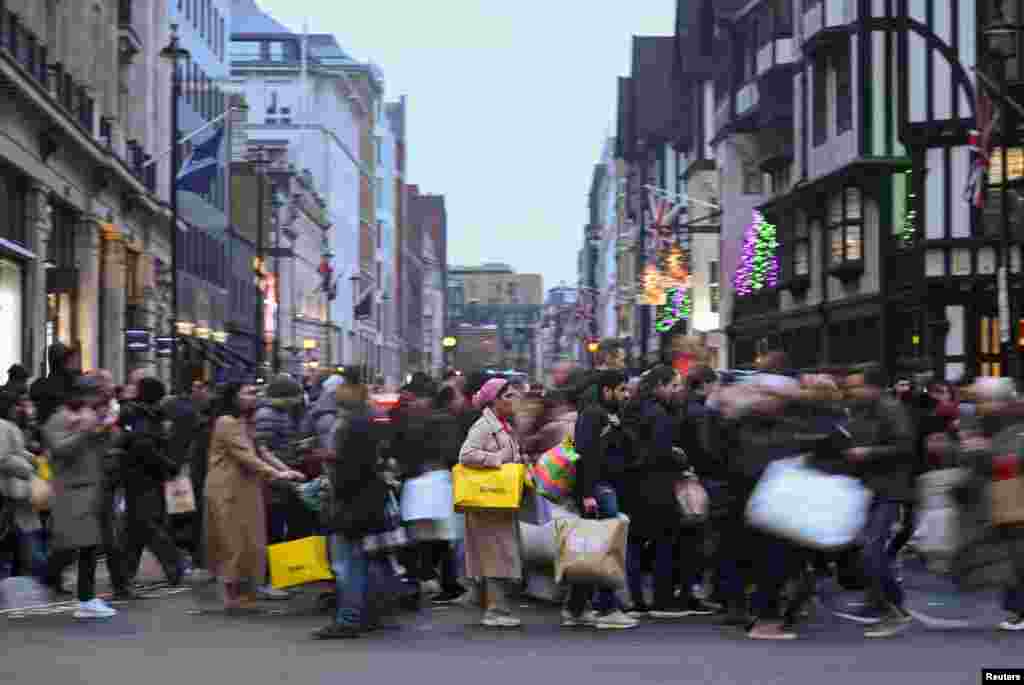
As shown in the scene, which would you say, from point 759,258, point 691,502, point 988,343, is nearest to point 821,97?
point 759,258

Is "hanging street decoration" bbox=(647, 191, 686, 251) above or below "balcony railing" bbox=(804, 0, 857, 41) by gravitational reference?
below

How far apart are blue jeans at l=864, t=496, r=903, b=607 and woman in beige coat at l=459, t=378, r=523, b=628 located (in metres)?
2.53

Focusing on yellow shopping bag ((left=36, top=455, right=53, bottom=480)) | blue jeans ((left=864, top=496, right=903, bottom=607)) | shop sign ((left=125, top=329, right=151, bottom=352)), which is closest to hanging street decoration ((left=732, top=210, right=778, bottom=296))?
shop sign ((left=125, top=329, right=151, bottom=352))

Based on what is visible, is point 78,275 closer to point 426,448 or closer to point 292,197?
point 426,448

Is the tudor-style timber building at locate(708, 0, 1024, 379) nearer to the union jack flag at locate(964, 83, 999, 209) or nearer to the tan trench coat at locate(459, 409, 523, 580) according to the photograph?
the union jack flag at locate(964, 83, 999, 209)

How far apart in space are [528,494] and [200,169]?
84.3 feet

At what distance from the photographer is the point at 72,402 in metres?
14.3

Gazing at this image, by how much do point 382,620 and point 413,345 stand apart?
17450 centimetres

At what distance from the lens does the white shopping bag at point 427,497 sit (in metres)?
14.7

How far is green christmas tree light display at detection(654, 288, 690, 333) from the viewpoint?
207 ft

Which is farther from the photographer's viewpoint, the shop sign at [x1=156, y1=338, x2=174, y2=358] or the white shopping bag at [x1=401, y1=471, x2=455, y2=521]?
the shop sign at [x1=156, y1=338, x2=174, y2=358]

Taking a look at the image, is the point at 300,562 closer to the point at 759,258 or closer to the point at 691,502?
the point at 691,502

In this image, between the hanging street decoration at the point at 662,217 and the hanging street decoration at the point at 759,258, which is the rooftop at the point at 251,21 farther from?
the hanging street decoration at the point at 759,258

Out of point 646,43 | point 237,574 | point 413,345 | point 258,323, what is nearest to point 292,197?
point 646,43
